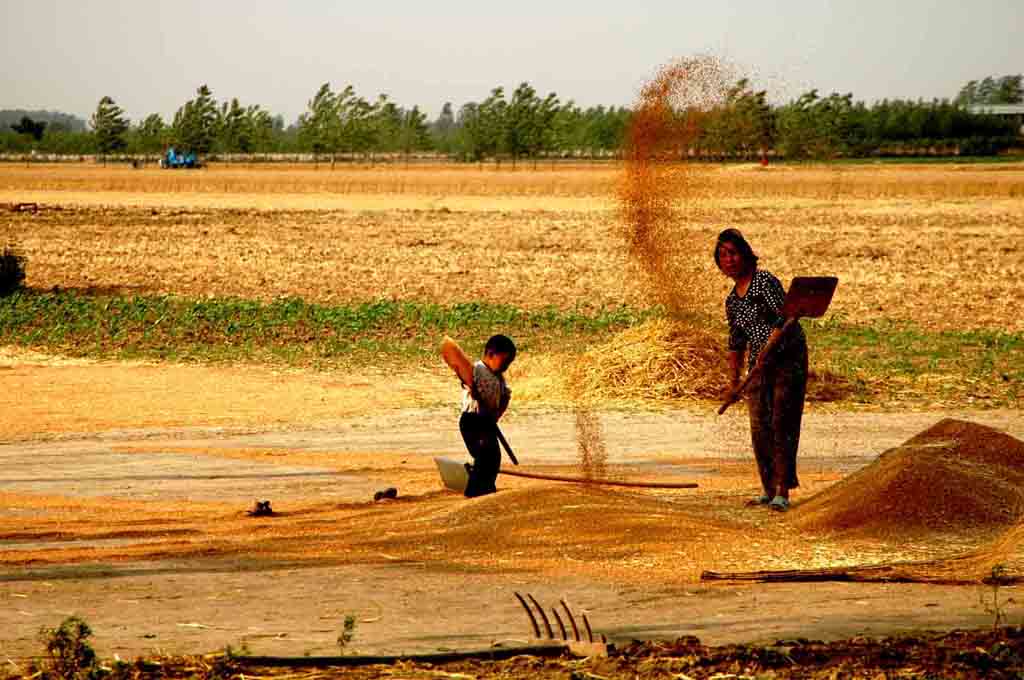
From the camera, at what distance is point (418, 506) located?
956 centimetres

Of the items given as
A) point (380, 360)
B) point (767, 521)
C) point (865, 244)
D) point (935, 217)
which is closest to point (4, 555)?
point (767, 521)

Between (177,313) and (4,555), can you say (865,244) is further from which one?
(4,555)

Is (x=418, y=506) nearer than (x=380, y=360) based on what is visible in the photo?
Yes

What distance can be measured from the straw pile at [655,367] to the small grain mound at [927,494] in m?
6.56

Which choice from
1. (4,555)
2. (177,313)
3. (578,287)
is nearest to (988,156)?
(578,287)

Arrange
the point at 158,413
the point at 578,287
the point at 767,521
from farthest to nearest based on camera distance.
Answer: the point at 578,287, the point at 158,413, the point at 767,521

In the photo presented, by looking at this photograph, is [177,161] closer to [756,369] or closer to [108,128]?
[108,128]

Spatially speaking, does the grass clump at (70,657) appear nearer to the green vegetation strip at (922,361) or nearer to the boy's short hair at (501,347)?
the boy's short hair at (501,347)

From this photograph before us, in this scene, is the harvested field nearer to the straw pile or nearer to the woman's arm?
the straw pile

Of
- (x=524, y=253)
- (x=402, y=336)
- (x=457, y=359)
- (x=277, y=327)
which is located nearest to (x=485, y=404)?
(x=457, y=359)

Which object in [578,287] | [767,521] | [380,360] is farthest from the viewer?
[578,287]

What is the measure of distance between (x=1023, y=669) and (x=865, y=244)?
31228 mm

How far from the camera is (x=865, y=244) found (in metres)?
35.8

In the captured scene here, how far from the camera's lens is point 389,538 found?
8.63 meters
